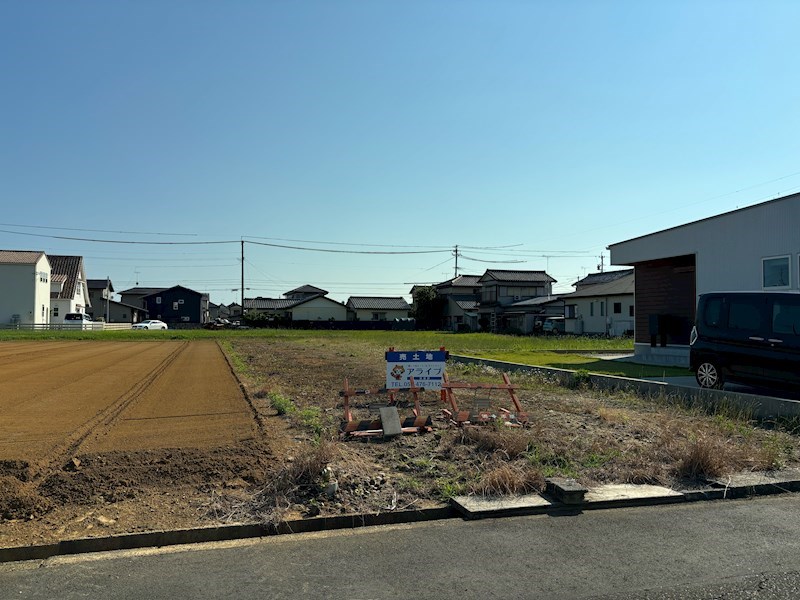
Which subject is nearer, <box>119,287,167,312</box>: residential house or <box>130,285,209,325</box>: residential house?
<box>130,285,209,325</box>: residential house

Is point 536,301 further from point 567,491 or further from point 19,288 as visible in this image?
point 567,491

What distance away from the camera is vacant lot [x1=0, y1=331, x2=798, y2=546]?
4730mm

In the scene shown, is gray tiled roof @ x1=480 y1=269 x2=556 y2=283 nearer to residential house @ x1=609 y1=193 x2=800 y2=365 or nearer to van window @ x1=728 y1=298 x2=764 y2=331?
residential house @ x1=609 y1=193 x2=800 y2=365

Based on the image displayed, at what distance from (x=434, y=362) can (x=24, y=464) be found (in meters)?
4.79

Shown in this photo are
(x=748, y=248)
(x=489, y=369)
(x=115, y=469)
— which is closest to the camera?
(x=115, y=469)

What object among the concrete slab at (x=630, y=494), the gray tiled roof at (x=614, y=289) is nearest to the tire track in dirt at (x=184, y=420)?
the concrete slab at (x=630, y=494)

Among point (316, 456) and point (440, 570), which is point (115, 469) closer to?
point (316, 456)

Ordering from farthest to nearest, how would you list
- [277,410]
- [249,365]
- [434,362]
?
[249,365], [277,410], [434,362]

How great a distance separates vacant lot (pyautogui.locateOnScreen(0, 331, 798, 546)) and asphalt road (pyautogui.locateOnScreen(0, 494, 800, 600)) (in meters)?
0.50

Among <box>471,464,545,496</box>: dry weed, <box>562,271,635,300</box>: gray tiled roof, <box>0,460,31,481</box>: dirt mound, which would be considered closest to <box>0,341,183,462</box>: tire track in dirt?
<box>0,460,31,481</box>: dirt mound

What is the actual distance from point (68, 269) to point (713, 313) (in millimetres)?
63736

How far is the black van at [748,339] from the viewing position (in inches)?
349

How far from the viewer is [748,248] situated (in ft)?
45.8

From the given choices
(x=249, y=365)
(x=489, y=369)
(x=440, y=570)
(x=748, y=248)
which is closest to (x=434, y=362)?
(x=440, y=570)
